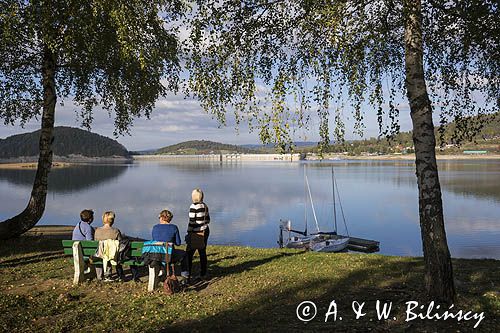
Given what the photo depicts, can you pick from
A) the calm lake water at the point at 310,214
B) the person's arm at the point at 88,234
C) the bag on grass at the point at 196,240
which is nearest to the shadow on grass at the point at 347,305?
the bag on grass at the point at 196,240

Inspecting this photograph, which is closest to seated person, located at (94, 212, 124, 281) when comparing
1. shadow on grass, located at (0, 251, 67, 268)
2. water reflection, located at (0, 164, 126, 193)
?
shadow on grass, located at (0, 251, 67, 268)

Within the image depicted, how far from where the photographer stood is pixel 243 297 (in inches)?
304

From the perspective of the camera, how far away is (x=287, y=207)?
53.6 meters

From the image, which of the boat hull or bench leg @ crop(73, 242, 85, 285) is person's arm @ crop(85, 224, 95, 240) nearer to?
bench leg @ crop(73, 242, 85, 285)

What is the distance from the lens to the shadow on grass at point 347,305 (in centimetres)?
589

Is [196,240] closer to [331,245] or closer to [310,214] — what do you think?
[331,245]

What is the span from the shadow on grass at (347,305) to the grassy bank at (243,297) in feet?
0.05

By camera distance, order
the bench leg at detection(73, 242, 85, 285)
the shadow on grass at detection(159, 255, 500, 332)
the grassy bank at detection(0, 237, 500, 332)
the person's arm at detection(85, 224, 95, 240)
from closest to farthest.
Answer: the shadow on grass at detection(159, 255, 500, 332) → the grassy bank at detection(0, 237, 500, 332) → the bench leg at detection(73, 242, 85, 285) → the person's arm at detection(85, 224, 95, 240)

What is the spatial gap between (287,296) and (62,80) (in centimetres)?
1271

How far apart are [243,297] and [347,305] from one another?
207cm

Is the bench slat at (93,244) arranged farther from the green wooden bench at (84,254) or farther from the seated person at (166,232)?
the seated person at (166,232)

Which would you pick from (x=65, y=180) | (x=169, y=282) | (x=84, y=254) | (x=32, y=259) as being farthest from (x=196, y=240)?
(x=65, y=180)

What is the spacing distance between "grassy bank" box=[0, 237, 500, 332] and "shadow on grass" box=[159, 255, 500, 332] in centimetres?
2

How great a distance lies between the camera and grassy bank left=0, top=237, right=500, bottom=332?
6.08m
